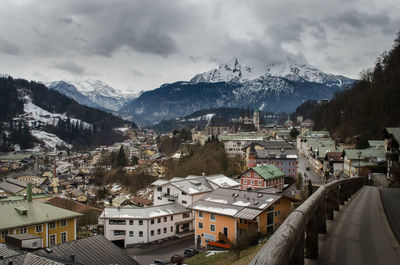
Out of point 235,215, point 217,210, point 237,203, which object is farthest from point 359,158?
point 217,210

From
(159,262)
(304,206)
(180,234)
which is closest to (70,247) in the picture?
(159,262)

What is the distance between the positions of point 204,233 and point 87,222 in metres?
21.7

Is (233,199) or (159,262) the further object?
(233,199)

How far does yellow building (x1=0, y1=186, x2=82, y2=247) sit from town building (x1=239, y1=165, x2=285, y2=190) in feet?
88.3

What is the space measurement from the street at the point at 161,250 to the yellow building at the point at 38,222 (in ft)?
21.1

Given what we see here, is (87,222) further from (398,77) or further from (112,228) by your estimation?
(398,77)

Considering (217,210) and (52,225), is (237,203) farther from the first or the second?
(52,225)

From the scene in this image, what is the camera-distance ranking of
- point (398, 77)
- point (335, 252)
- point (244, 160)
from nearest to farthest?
1. point (335, 252)
2. point (398, 77)
3. point (244, 160)

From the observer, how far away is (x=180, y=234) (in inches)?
1495

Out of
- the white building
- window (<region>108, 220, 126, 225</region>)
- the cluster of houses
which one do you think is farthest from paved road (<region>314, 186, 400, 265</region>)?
window (<region>108, 220, 126, 225</region>)

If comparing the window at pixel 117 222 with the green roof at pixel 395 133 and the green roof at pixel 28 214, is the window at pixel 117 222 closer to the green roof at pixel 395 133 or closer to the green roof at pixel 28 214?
the green roof at pixel 28 214

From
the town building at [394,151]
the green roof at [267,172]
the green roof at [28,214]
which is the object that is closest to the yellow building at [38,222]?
the green roof at [28,214]

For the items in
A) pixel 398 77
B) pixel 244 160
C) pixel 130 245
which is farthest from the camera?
pixel 244 160

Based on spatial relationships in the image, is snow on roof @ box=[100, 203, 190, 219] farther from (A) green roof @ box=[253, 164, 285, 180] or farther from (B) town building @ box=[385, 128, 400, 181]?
(B) town building @ box=[385, 128, 400, 181]
